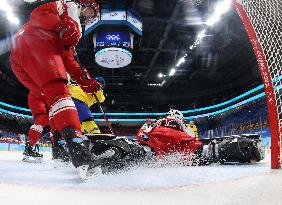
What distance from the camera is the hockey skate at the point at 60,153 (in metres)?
2.68

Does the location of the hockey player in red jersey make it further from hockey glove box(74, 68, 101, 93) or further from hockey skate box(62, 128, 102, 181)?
hockey glove box(74, 68, 101, 93)

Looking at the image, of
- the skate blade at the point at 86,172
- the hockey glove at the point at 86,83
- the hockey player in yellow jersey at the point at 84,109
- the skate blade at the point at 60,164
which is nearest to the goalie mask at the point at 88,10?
the hockey glove at the point at 86,83

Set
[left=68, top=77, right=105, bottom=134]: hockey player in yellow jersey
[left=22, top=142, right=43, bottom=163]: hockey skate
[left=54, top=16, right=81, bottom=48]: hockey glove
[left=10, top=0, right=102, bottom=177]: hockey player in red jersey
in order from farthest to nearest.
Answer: [left=68, top=77, right=105, bottom=134]: hockey player in yellow jersey → [left=22, top=142, right=43, bottom=163]: hockey skate → [left=54, top=16, right=81, bottom=48]: hockey glove → [left=10, top=0, right=102, bottom=177]: hockey player in red jersey

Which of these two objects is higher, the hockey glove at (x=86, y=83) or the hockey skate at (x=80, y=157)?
the hockey glove at (x=86, y=83)

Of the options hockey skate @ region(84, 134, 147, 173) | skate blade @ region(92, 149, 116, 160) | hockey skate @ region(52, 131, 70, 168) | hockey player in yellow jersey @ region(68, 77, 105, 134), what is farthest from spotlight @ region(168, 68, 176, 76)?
skate blade @ region(92, 149, 116, 160)

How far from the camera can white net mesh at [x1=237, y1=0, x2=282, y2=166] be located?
90.5 inches

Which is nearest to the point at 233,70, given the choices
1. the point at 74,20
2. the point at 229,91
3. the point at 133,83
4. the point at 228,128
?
the point at 229,91

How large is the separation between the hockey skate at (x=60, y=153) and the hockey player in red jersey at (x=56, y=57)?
86 cm

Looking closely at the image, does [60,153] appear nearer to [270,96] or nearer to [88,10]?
[88,10]

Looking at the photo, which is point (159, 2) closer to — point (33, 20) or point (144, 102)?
point (33, 20)

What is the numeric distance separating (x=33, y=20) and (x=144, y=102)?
23554 millimetres

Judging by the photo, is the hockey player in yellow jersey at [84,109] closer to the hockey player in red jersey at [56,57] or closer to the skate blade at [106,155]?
the hockey player in red jersey at [56,57]

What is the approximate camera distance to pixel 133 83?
22359 mm

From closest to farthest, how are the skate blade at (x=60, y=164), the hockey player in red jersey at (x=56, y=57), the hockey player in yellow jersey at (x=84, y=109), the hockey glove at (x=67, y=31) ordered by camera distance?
the hockey player in red jersey at (x=56, y=57), the hockey glove at (x=67, y=31), the skate blade at (x=60, y=164), the hockey player in yellow jersey at (x=84, y=109)
